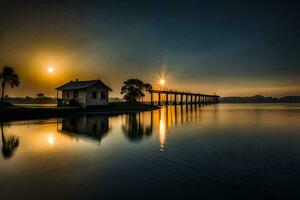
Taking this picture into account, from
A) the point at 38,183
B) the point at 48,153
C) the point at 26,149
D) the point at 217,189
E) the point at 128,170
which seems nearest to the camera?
the point at 217,189

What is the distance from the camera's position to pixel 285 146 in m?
13.5

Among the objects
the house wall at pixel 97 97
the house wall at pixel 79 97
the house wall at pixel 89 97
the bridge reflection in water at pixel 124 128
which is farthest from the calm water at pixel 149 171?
the house wall at pixel 97 97

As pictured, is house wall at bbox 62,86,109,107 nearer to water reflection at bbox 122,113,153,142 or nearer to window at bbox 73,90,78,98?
window at bbox 73,90,78,98

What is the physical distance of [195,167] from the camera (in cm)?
888

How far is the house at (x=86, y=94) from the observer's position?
46.6 metres

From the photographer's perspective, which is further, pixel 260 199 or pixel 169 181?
pixel 169 181

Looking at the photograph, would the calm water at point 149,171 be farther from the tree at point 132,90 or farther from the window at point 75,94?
the tree at point 132,90

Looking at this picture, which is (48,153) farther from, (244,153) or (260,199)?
(244,153)

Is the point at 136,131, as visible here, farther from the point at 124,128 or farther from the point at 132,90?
the point at 132,90

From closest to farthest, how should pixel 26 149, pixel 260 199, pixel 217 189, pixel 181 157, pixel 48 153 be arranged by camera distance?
1. pixel 260 199
2. pixel 217 189
3. pixel 181 157
4. pixel 48 153
5. pixel 26 149

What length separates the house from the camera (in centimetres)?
4659

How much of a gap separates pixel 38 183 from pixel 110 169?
286 cm

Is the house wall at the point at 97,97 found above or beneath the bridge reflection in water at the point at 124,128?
above

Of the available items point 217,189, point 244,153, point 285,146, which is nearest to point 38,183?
point 217,189
